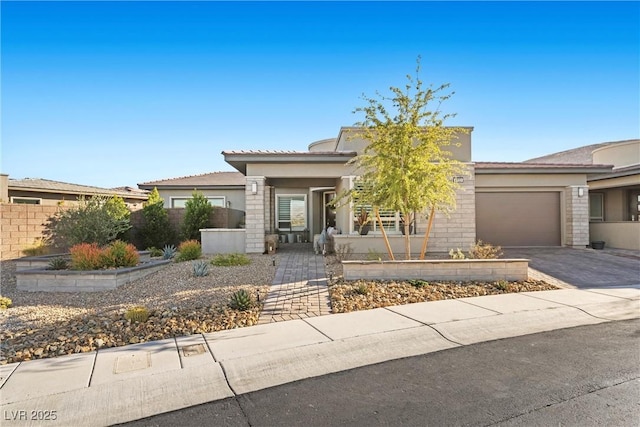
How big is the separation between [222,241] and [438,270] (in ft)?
26.8

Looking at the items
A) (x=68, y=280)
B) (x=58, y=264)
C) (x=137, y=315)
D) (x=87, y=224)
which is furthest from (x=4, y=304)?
(x=87, y=224)

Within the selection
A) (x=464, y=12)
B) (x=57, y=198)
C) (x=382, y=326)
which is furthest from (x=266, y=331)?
(x=57, y=198)

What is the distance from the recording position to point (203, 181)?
2184 centimetres

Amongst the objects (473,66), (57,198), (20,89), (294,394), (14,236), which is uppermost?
(473,66)

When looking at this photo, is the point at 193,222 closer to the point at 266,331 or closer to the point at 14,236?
the point at 14,236

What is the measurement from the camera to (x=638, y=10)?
29.7ft

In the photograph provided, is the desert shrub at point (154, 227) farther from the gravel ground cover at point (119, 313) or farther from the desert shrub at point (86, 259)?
the desert shrub at point (86, 259)

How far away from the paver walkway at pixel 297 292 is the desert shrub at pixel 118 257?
3.82 m

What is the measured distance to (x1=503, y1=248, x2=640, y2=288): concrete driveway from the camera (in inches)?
372

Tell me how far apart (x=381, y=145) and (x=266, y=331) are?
18.6 ft

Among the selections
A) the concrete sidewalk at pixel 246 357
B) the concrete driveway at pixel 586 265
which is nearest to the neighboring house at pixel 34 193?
the concrete sidewalk at pixel 246 357

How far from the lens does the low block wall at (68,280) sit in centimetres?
853

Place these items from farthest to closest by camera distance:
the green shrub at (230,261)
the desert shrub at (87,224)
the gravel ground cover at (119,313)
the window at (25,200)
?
the window at (25,200), the desert shrub at (87,224), the green shrub at (230,261), the gravel ground cover at (119,313)

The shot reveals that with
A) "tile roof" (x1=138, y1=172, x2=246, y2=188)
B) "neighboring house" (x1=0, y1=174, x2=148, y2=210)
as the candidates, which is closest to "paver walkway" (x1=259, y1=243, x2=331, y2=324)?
"neighboring house" (x1=0, y1=174, x2=148, y2=210)
